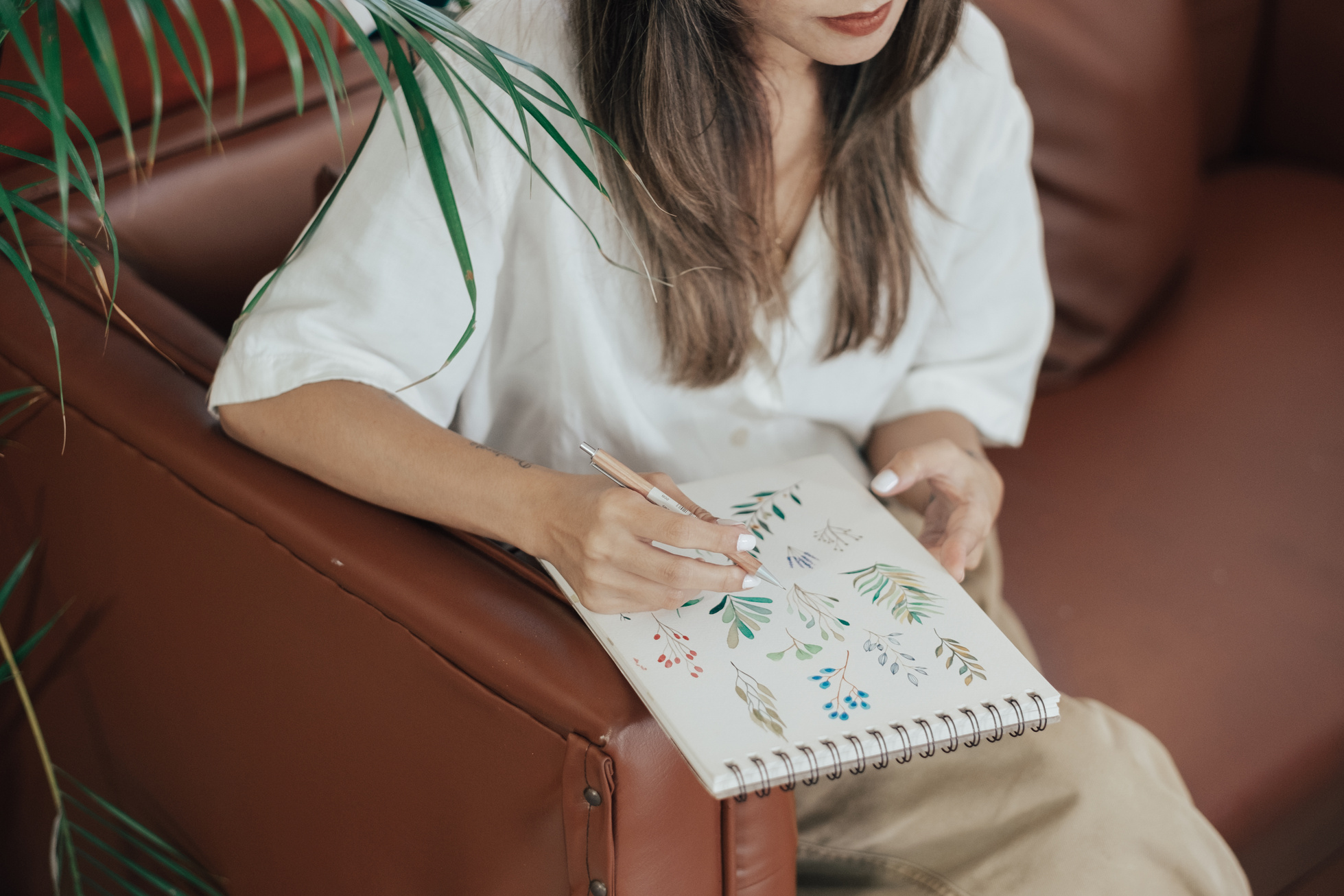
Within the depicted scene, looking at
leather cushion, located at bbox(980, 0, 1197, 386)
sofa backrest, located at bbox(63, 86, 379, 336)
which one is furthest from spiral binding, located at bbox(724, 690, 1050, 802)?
leather cushion, located at bbox(980, 0, 1197, 386)

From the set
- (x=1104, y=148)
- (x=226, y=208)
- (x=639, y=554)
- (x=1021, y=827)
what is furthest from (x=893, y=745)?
(x=1104, y=148)

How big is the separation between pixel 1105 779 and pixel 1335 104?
1283 mm

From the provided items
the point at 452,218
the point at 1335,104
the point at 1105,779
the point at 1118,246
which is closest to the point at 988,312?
the point at 1118,246

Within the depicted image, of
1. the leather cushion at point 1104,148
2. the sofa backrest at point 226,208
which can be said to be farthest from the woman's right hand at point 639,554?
the leather cushion at point 1104,148

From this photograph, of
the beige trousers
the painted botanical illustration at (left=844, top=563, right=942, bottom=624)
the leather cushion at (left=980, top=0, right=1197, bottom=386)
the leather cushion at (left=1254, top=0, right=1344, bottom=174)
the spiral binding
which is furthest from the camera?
the leather cushion at (left=1254, top=0, right=1344, bottom=174)

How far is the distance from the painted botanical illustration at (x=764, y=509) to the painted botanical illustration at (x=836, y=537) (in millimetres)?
29

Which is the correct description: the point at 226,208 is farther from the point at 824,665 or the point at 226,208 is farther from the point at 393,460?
the point at 824,665

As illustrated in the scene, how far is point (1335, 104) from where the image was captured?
5.35 ft

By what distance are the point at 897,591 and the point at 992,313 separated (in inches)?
18.7

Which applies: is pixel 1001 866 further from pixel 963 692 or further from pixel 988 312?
pixel 988 312

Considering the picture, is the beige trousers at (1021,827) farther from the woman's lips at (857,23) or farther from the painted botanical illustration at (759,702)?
the woman's lips at (857,23)

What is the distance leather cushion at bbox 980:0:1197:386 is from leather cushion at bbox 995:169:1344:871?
0.08 meters

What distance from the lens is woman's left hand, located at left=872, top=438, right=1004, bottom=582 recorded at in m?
0.80

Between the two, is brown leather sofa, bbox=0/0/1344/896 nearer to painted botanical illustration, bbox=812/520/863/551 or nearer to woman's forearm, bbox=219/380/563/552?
woman's forearm, bbox=219/380/563/552
